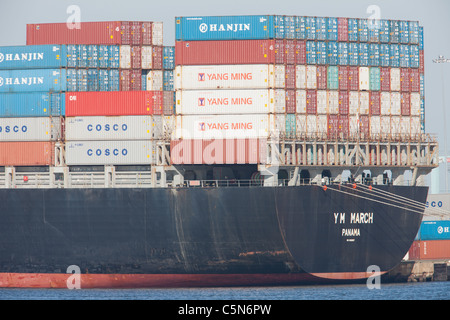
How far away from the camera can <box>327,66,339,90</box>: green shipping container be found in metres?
63.8

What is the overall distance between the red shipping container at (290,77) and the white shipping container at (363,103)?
5.70m

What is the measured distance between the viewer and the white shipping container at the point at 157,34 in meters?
66.4

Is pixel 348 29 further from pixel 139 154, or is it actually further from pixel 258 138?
pixel 139 154

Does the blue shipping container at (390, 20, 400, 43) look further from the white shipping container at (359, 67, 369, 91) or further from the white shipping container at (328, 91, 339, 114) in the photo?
the white shipping container at (328, 91, 339, 114)

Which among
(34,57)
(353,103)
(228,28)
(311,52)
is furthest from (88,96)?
(353,103)

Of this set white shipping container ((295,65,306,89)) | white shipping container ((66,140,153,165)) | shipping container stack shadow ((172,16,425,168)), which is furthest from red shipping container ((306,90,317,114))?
white shipping container ((66,140,153,165))

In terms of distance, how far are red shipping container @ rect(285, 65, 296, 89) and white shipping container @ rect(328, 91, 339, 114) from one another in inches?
123

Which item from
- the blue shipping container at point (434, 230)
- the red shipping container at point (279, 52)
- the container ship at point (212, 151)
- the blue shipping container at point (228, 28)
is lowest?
the blue shipping container at point (434, 230)

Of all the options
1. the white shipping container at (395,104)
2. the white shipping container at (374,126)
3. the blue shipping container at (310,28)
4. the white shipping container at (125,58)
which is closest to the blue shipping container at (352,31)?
the blue shipping container at (310,28)

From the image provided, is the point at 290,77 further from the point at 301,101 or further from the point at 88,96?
the point at 88,96

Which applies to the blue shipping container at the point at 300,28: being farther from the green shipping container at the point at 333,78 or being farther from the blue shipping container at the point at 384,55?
the blue shipping container at the point at 384,55
